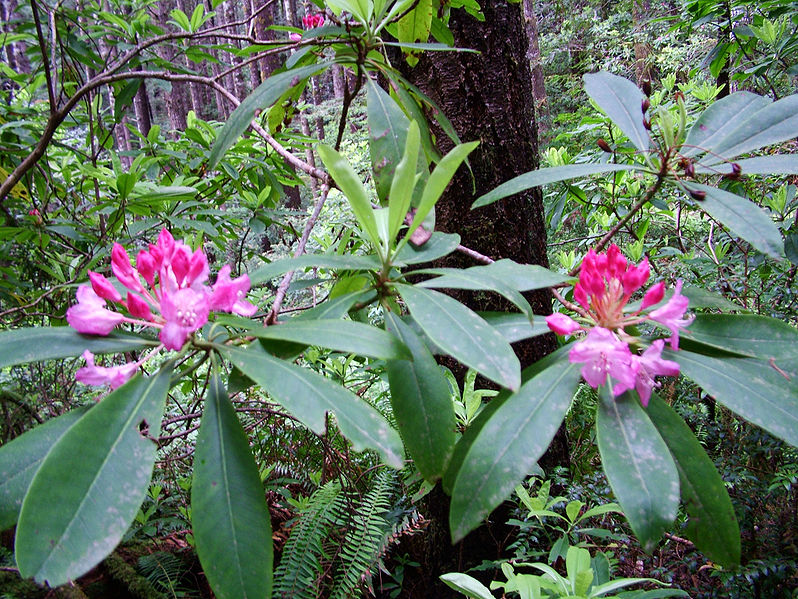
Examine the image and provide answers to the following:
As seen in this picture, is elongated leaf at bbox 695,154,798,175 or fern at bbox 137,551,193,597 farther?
fern at bbox 137,551,193,597

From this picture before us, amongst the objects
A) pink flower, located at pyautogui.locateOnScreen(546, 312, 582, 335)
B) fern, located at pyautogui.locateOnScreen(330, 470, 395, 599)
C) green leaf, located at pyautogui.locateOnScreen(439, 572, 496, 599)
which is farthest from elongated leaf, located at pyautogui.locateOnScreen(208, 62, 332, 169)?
fern, located at pyautogui.locateOnScreen(330, 470, 395, 599)

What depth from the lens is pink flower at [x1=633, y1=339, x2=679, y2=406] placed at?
592mm

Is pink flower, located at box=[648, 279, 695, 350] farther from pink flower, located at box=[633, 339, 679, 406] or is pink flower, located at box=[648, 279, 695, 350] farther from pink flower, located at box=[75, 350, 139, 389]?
pink flower, located at box=[75, 350, 139, 389]

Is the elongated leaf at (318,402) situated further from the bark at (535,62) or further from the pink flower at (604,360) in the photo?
the bark at (535,62)

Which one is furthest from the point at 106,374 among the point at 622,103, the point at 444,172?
the point at 622,103

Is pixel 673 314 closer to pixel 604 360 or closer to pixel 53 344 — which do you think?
pixel 604 360

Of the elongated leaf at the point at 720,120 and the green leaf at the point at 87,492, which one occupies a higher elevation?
the elongated leaf at the point at 720,120

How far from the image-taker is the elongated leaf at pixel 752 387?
0.57m

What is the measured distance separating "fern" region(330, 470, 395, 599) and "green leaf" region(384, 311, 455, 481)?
4.76 feet

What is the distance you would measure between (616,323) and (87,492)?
657 millimetres

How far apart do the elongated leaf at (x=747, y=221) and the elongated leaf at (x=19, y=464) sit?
2.84 ft

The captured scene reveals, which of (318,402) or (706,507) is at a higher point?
(318,402)

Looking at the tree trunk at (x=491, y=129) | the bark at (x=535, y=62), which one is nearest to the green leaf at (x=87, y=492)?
the tree trunk at (x=491, y=129)

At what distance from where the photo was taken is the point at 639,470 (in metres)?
0.54
